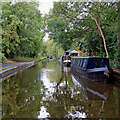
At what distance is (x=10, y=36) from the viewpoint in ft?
106

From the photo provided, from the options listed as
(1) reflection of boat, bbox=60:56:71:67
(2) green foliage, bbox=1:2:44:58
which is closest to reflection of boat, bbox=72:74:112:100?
(1) reflection of boat, bbox=60:56:71:67

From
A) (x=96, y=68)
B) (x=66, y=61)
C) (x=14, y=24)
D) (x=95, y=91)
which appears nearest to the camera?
(x=95, y=91)

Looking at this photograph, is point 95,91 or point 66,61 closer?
point 95,91

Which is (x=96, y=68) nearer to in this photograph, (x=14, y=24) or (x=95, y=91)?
(x=95, y=91)

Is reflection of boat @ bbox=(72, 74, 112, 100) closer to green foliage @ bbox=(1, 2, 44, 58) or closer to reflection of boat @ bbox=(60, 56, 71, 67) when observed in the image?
reflection of boat @ bbox=(60, 56, 71, 67)

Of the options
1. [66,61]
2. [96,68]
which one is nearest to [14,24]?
[66,61]

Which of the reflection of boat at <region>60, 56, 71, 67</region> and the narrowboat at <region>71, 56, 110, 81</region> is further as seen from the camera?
the reflection of boat at <region>60, 56, 71, 67</region>

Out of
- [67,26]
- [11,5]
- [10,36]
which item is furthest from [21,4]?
[67,26]

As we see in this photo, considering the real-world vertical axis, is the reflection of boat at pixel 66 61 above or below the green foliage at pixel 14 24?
below

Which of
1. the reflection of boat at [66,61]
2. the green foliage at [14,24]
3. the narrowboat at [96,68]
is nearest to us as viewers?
the narrowboat at [96,68]

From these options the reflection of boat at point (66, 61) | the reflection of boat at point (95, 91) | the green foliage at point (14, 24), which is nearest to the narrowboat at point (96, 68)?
the reflection of boat at point (95, 91)

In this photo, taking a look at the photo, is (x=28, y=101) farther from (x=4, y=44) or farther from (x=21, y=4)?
(x=21, y=4)

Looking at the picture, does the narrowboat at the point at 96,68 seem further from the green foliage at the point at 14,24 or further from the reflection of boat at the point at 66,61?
the green foliage at the point at 14,24

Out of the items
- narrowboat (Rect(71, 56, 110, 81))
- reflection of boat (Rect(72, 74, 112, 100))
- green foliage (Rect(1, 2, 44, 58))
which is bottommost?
reflection of boat (Rect(72, 74, 112, 100))
